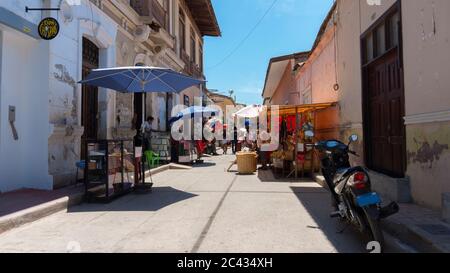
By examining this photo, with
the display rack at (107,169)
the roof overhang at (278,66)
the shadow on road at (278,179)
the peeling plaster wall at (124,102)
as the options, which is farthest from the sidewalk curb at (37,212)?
the roof overhang at (278,66)

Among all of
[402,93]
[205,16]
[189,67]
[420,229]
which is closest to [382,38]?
[402,93]

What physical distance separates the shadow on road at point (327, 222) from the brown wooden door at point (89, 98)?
5.24 meters

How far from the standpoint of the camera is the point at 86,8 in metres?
9.32

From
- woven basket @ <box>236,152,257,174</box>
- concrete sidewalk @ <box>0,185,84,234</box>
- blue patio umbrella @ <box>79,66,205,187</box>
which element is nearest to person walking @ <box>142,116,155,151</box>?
woven basket @ <box>236,152,257,174</box>

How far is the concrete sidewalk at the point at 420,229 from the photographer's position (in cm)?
416

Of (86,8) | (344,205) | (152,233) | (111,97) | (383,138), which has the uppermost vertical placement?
(86,8)

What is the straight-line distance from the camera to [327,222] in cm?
585

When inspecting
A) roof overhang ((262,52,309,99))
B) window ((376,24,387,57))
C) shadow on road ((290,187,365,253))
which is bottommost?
shadow on road ((290,187,365,253))

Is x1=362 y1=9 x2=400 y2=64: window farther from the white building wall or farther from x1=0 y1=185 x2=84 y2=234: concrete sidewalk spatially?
the white building wall

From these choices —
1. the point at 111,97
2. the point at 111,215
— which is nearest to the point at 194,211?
the point at 111,215

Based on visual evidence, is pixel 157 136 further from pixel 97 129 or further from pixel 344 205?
pixel 344 205

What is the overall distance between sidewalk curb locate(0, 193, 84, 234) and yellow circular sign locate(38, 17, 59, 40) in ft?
9.68

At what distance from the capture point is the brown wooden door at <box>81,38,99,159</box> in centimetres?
988

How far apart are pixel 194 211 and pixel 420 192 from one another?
11.3ft
